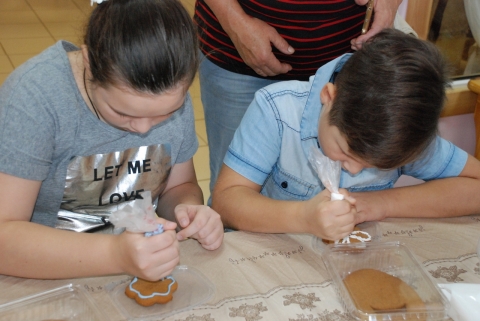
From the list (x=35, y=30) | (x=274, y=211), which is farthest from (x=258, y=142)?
(x=35, y=30)

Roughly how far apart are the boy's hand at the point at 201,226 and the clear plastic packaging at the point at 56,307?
0.25 m

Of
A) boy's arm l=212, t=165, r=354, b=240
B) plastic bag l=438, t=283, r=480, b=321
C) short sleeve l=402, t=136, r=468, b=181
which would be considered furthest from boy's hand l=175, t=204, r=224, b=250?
short sleeve l=402, t=136, r=468, b=181

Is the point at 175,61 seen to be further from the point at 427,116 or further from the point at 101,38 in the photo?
the point at 427,116

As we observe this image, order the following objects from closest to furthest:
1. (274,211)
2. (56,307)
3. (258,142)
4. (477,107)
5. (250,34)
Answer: (56,307), (274,211), (258,142), (250,34), (477,107)

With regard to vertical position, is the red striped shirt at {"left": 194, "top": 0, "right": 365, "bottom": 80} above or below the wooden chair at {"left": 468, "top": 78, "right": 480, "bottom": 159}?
above

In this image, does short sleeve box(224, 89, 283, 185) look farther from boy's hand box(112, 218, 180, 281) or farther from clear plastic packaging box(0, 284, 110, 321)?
clear plastic packaging box(0, 284, 110, 321)

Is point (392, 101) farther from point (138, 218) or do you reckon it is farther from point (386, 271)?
point (138, 218)

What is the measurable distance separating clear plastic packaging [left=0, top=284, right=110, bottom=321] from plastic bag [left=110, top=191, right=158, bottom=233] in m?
0.14

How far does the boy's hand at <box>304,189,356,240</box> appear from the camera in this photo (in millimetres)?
1204

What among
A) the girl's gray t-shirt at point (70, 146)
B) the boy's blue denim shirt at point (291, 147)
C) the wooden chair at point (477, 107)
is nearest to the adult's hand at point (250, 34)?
the boy's blue denim shirt at point (291, 147)

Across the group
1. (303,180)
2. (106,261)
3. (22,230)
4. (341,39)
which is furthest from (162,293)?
(341,39)

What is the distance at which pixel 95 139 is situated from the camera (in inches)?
48.4

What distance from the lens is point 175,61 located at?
3.41 feet

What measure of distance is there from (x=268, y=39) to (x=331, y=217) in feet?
1.97
